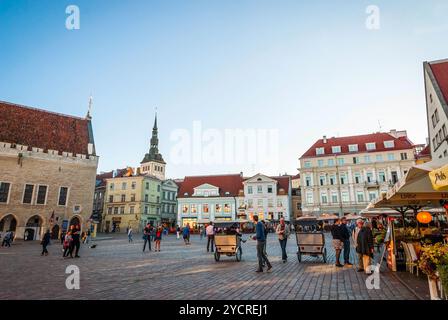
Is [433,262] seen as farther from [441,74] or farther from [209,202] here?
[209,202]

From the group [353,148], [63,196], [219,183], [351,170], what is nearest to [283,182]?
[351,170]

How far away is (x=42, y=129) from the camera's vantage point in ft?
128

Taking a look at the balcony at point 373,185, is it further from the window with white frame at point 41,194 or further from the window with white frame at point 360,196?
the window with white frame at point 41,194

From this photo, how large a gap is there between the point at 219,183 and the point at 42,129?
36406 mm

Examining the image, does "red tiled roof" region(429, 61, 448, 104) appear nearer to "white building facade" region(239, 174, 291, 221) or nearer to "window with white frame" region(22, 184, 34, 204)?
"white building facade" region(239, 174, 291, 221)

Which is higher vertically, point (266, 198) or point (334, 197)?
point (266, 198)

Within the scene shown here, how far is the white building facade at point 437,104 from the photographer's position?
1063 inches

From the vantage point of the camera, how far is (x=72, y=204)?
37531mm

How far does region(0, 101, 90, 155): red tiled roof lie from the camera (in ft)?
119

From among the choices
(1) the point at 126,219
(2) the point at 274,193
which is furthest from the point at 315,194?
(1) the point at 126,219

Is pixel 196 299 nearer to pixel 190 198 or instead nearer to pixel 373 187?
pixel 373 187

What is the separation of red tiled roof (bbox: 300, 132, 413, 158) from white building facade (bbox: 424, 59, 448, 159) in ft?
63.0
